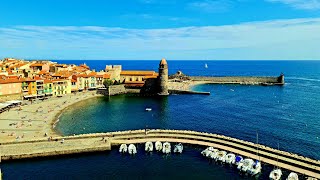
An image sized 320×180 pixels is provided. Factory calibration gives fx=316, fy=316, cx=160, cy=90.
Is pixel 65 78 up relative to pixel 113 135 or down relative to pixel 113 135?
up

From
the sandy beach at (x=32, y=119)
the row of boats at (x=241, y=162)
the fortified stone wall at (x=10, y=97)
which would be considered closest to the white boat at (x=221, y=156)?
the row of boats at (x=241, y=162)

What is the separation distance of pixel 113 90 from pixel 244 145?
3253 inches

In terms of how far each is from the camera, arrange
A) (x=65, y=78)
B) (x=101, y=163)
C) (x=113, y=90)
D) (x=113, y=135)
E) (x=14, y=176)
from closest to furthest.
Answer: (x=14, y=176)
(x=101, y=163)
(x=113, y=135)
(x=65, y=78)
(x=113, y=90)

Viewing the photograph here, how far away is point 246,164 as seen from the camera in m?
44.2

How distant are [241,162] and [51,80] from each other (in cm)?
8277

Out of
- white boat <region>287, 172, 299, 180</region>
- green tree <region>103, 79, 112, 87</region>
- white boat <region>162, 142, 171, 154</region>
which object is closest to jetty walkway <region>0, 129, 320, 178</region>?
white boat <region>287, 172, 299, 180</region>

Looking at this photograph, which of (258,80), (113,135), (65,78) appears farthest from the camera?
(258,80)

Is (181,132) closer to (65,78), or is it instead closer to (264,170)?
(264,170)

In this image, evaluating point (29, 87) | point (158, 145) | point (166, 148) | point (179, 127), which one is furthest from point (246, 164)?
point (29, 87)

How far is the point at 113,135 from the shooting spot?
190 ft

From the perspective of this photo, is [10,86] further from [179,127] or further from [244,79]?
[244,79]

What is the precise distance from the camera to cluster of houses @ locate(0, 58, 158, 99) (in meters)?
97.6

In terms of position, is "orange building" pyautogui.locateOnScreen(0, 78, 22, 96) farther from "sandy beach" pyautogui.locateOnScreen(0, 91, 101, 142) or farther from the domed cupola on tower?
the domed cupola on tower

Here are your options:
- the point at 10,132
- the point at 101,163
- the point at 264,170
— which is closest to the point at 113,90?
the point at 10,132
